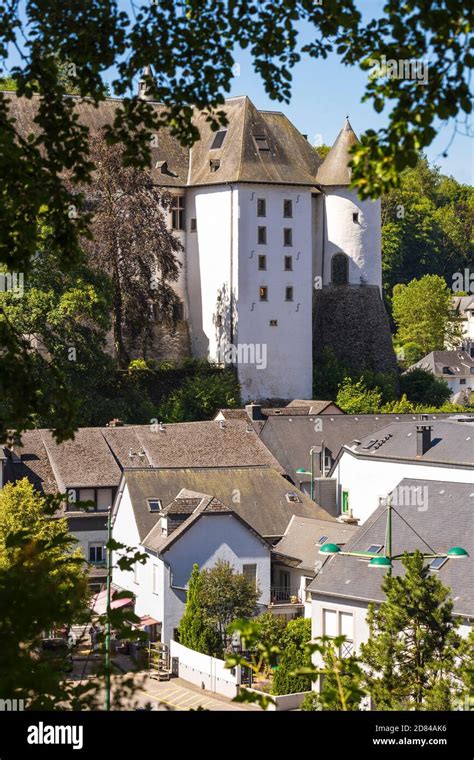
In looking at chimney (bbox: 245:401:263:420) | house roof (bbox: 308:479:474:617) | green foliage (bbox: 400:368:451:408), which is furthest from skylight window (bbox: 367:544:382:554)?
green foliage (bbox: 400:368:451:408)

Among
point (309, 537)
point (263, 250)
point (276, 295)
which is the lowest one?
point (309, 537)

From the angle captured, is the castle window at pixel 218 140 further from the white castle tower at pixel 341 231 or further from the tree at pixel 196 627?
the tree at pixel 196 627

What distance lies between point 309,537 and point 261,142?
99.6 ft

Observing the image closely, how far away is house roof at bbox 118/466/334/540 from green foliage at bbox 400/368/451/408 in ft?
81.8

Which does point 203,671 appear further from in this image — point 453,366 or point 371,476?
point 453,366

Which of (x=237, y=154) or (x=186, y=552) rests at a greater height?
(x=237, y=154)

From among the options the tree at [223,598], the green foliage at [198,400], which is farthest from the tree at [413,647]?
the green foliage at [198,400]

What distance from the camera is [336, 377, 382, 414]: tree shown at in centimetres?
6512

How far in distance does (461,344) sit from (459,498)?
8092cm

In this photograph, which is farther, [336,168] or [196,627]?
[336,168]

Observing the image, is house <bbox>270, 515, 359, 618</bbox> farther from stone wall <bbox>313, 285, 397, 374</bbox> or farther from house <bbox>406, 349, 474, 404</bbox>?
house <bbox>406, 349, 474, 404</bbox>

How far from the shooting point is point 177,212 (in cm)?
6831

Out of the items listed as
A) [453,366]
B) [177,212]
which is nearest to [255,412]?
[177,212]

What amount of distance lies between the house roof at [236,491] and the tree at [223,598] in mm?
4610
